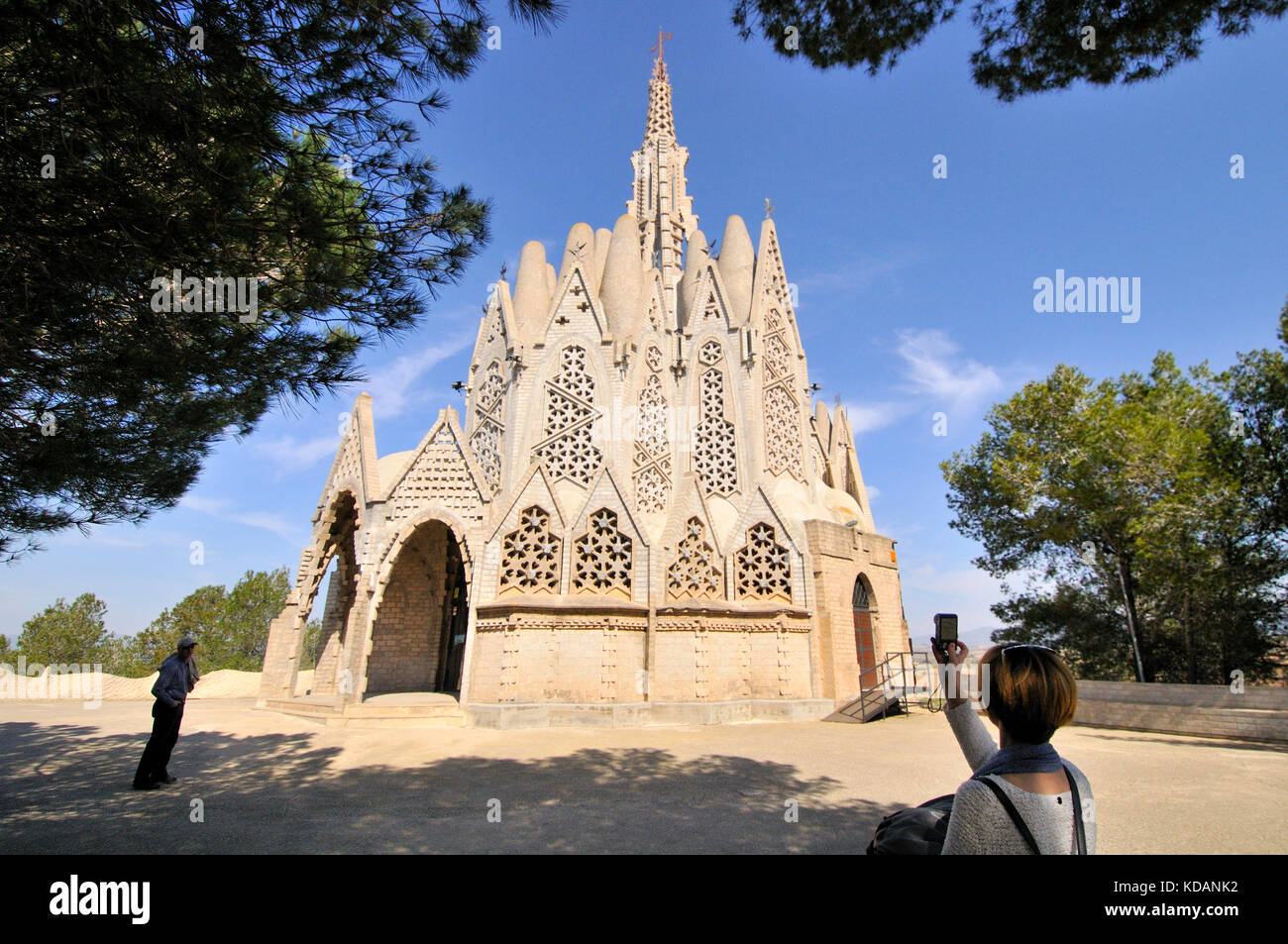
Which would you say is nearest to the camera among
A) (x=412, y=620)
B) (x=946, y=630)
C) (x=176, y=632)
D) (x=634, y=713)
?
(x=946, y=630)

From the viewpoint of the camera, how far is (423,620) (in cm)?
1809

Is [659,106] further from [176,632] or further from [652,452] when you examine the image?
[176,632]

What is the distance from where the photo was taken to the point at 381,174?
534 cm

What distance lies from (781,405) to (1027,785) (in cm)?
1761

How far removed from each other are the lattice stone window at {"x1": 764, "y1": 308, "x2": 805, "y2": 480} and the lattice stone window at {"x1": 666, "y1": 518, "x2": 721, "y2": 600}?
356 centimetres

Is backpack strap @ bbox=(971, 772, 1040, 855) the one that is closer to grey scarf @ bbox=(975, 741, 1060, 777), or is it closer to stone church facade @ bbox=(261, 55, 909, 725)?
grey scarf @ bbox=(975, 741, 1060, 777)

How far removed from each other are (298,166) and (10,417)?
4.24 meters

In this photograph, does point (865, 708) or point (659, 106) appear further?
point (659, 106)

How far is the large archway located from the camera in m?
17.4

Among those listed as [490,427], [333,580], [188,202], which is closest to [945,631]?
[188,202]

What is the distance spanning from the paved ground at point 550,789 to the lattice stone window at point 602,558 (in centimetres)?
359

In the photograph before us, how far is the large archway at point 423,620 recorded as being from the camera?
57.2 ft
